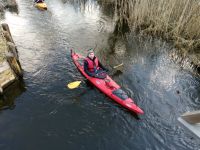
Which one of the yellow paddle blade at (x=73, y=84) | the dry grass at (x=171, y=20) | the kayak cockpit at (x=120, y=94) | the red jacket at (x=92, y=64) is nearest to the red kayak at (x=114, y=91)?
the kayak cockpit at (x=120, y=94)

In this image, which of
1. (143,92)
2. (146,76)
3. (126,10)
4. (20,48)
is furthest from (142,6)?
(20,48)

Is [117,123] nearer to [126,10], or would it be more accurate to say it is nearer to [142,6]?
[142,6]

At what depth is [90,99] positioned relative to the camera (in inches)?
330

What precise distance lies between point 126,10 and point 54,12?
4955 mm

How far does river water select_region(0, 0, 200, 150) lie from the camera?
692cm

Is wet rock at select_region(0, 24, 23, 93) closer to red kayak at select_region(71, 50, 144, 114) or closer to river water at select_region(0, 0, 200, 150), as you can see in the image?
river water at select_region(0, 0, 200, 150)

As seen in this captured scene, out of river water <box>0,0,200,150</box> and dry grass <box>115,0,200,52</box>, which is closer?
river water <box>0,0,200,150</box>

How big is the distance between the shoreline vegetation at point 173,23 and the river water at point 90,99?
64 centimetres

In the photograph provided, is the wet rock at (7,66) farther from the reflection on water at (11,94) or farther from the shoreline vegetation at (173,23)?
the shoreline vegetation at (173,23)

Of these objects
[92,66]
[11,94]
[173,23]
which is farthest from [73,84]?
[173,23]

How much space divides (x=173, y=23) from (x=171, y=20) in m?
0.28

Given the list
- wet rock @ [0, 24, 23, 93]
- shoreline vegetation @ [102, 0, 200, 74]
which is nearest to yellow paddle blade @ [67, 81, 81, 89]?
wet rock @ [0, 24, 23, 93]

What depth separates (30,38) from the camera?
12258mm

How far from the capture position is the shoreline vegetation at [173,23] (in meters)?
11.1
